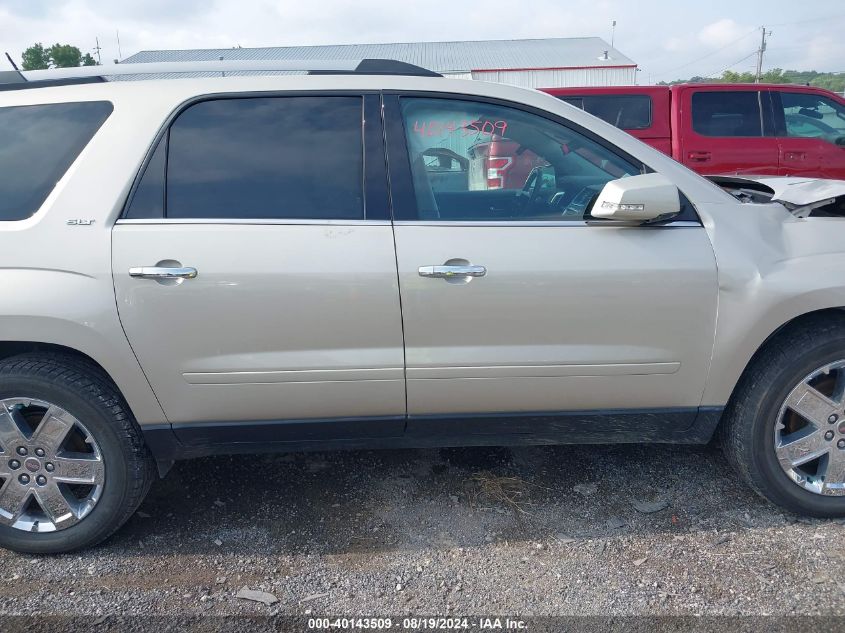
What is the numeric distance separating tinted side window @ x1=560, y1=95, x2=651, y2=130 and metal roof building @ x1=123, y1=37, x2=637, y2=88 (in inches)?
621

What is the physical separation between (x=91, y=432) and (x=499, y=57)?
3007 centimetres

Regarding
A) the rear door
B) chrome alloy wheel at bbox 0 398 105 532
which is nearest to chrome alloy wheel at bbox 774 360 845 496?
the rear door

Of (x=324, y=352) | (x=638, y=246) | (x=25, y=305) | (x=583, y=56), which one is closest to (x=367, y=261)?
(x=324, y=352)

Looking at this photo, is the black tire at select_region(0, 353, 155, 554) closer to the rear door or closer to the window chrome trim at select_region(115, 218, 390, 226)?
the rear door

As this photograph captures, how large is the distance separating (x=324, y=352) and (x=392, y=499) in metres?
0.90

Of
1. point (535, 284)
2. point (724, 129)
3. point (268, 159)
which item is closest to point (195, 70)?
point (268, 159)

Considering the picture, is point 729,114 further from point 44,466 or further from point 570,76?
point 570,76

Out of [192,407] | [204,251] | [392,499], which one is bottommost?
[392,499]

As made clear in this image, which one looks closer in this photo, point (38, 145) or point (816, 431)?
point (38, 145)

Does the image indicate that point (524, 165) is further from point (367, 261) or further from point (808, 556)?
point (808, 556)

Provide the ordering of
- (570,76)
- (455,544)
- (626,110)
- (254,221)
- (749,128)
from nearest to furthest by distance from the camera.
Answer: (254,221), (455,544), (749,128), (626,110), (570,76)

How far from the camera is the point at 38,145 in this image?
2463 mm

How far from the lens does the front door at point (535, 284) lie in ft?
7.84

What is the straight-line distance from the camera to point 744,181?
3396mm
